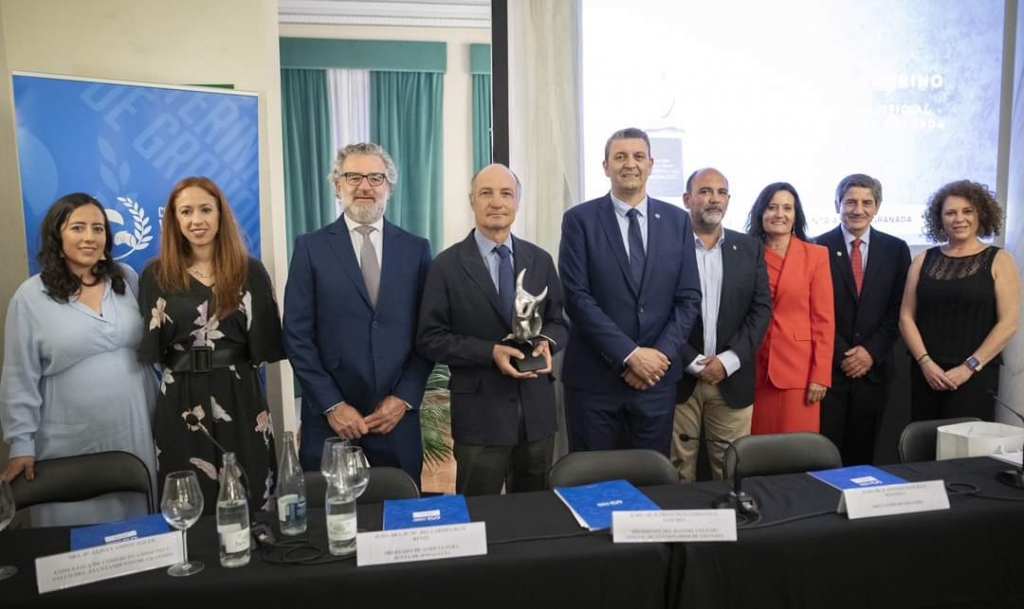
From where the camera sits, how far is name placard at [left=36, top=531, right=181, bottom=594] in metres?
1.26

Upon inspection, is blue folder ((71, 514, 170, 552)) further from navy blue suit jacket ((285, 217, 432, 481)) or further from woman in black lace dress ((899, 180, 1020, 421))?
woman in black lace dress ((899, 180, 1020, 421))

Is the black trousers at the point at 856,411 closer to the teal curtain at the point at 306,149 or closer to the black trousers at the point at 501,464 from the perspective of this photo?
the black trousers at the point at 501,464

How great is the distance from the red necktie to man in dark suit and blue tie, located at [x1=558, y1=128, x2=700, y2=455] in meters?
1.01

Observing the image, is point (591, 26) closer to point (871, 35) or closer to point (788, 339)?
point (871, 35)

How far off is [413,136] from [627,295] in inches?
143

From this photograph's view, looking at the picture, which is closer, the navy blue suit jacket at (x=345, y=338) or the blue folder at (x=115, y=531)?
the blue folder at (x=115, y=531)

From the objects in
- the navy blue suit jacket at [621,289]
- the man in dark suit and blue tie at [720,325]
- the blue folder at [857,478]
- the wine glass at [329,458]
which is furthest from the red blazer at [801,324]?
the wine glass at [329,458]

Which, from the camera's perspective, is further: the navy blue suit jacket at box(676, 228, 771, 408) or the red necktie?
the red necktie

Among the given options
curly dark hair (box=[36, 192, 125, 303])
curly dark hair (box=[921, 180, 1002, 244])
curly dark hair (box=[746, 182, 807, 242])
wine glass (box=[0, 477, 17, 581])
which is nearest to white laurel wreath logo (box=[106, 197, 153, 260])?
curly dark hair (box=[36, 192, 125, 303])

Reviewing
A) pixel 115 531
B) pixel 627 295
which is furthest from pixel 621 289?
pixel 115 531

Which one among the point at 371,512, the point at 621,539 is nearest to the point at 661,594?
the point at 621,539

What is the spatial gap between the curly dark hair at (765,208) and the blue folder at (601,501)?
1.69 m

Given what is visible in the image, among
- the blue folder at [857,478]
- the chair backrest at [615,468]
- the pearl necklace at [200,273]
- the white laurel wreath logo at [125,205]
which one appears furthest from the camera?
the white laurel wreath logo at [125,205]

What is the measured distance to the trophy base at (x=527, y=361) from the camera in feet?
7.22
